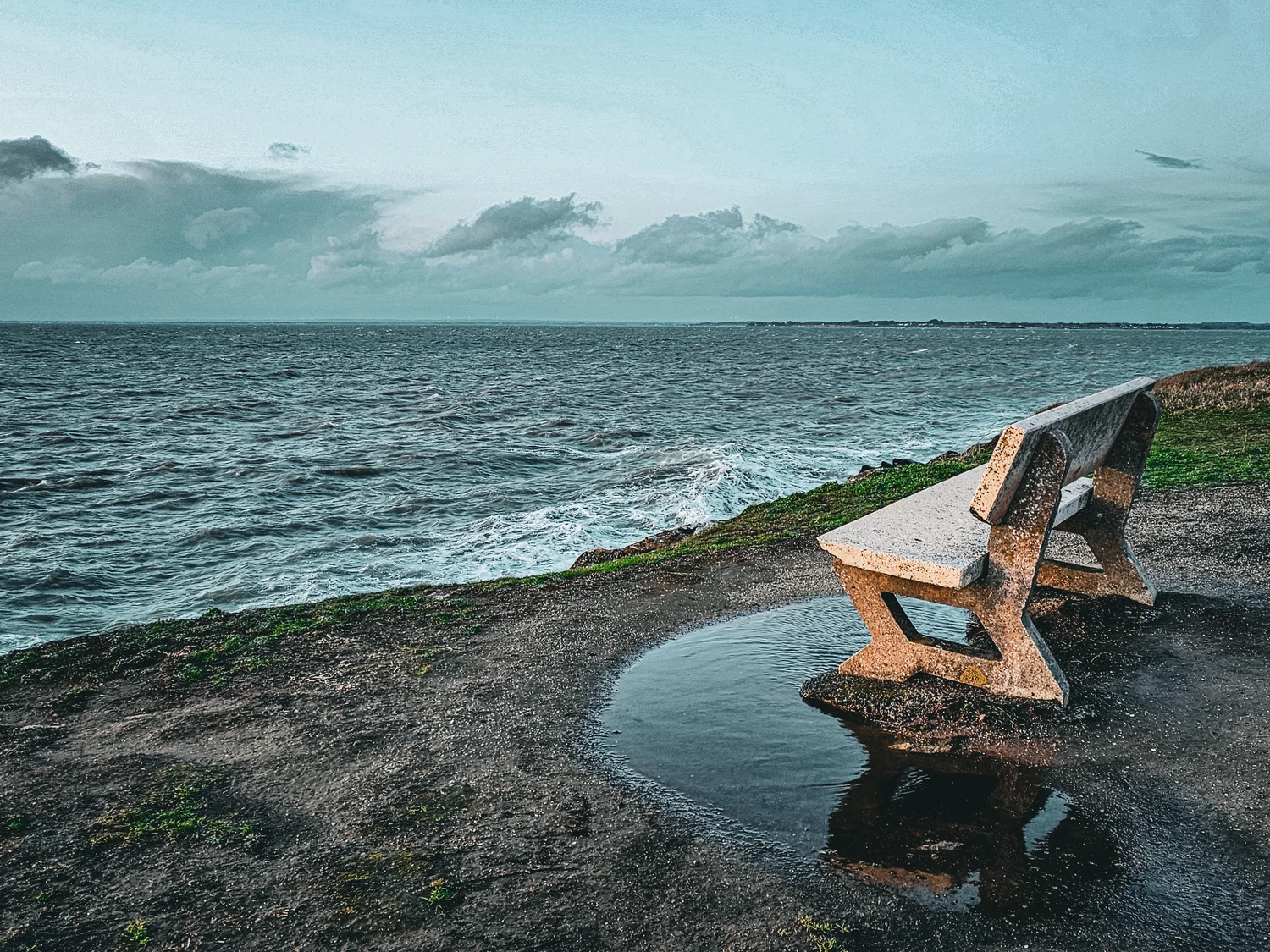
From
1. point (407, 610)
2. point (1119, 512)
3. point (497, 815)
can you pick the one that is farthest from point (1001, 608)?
point (407, 610)

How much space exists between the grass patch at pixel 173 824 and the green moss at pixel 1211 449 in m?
11.6

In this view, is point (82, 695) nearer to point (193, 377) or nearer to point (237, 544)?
point (237, 544)

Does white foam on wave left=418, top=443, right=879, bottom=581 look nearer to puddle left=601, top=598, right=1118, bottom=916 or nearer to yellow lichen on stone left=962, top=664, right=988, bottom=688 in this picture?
puddle left=601, top=598, right=1118, bottom=916

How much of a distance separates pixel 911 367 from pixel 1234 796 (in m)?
67.9

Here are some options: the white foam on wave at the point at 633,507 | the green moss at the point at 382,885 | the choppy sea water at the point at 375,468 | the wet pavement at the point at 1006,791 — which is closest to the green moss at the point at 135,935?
the green moss at the point at 382,885

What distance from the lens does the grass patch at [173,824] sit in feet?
14.0

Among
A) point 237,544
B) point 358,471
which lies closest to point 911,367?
point 358,471

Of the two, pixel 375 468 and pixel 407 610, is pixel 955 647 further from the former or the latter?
pixel 375 468

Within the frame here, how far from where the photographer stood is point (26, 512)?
17.4 m

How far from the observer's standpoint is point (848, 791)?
4516 mm

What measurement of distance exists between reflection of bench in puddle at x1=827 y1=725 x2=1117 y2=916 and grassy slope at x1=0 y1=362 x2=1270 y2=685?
3.88 meters

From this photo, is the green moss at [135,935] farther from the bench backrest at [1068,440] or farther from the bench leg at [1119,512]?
the bench leg at [1119,512]

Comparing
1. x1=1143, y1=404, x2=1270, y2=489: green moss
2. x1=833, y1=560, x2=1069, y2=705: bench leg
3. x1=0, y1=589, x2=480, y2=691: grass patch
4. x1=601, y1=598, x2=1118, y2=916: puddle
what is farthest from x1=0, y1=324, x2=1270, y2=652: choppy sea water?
x1=833, y1=560, x2=1069, y2=705: bench leg

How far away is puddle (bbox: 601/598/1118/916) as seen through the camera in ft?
12.5
